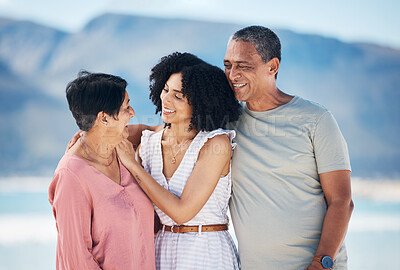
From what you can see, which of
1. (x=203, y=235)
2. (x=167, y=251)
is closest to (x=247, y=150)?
(x=203, y=235)

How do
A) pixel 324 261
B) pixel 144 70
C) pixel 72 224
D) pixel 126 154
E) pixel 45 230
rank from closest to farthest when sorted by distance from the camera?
pixel 72 224 → pixel 324 261 → pixel 126 154 → pixel 45 230 → pixel 144 70

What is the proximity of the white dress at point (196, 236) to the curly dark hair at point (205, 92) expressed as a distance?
0.09 metres

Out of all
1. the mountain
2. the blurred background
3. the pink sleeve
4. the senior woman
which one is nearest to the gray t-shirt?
the senior woman

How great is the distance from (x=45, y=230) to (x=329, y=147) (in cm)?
611

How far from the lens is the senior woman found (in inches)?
71.2

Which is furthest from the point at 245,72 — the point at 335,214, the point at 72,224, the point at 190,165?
the point at 72,224

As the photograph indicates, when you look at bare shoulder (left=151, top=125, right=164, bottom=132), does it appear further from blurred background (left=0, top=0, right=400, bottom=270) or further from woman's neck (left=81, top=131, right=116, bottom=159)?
blurred background (left=0, top=0, right=400, bottom=270)

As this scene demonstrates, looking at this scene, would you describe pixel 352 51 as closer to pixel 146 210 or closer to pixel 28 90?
pixel 28 90

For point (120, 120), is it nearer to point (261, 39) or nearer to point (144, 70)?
point (261, 39)

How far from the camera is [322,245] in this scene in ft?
6.79

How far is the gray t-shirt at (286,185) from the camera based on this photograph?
214 cm

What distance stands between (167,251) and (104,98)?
2.41 feet

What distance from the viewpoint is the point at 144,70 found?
54.0 feet

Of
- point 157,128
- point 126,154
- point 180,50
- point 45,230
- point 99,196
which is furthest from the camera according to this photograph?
point 180,50
